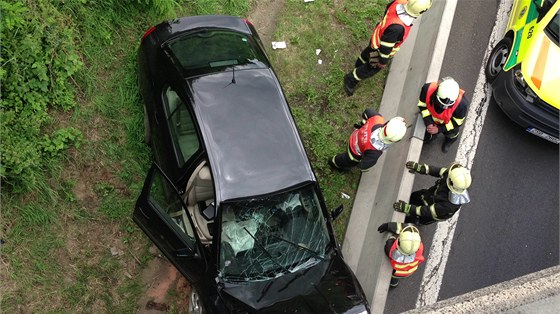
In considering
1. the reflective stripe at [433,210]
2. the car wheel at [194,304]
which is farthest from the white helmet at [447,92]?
the car wheel at [194,304]

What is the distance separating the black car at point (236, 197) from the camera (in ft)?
13.7

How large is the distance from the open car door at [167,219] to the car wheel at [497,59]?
4.91 metres

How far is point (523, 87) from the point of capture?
623 centimetres

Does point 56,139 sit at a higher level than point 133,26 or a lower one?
lower

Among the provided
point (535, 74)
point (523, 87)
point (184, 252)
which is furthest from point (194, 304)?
point (535, 74)

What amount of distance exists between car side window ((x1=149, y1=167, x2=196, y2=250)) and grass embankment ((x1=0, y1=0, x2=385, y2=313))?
46.6 inches

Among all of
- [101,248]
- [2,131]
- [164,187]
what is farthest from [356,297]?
[2,131]

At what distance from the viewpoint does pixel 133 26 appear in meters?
5.91

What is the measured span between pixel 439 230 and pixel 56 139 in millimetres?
4686

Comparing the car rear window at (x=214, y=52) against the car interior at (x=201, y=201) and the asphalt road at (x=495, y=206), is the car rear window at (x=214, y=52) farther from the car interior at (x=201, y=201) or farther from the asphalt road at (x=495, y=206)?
the asphalt road at (x=495, y=206)

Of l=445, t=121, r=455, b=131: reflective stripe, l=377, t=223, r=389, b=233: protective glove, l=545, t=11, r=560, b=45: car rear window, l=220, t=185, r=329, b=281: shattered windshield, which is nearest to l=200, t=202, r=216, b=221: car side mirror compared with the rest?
l=220, t=185, r=329, b=281: shattered windshield

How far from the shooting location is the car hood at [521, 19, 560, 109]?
6105 mm

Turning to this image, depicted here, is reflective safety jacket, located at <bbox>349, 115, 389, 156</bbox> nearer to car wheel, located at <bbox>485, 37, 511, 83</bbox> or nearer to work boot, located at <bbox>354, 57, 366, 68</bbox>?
work boot, located at <bbox>354, 57, 366, 68</bbox>

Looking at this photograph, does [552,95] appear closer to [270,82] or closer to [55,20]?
[270,82]
